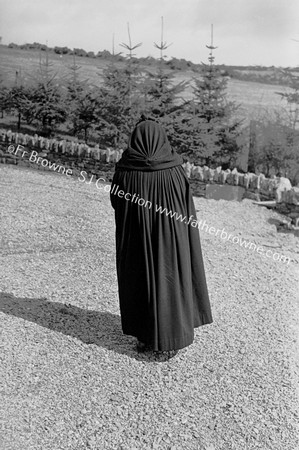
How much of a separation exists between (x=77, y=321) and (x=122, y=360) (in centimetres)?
87

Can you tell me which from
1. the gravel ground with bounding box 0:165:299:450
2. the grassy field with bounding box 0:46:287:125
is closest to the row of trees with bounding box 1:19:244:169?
the grassy field with bounding box 0:46:287:125

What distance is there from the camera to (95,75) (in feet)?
52.2

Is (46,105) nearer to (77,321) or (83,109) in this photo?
Result: (83,109)

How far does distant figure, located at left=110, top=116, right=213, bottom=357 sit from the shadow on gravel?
381 mm

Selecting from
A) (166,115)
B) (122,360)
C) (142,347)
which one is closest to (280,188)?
(166,115)

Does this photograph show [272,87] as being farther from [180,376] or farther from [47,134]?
[180,376]

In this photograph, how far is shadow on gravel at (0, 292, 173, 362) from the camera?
5.26m

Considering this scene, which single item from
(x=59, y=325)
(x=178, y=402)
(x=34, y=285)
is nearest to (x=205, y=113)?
(x=34, y=285)

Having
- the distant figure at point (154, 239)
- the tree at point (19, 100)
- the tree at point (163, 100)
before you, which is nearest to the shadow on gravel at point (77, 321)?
the distant figure at point (154, 239)

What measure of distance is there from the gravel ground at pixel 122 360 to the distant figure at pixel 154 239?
0.37 m

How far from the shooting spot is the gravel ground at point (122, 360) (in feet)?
13.3

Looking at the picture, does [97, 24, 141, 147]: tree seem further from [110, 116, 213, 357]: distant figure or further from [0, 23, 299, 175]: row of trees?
[110, 116, 213, 357]: distant figure

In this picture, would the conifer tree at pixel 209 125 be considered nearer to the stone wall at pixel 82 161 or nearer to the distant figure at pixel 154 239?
the stone wall at pixel 82 161

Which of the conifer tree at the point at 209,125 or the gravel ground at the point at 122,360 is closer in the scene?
the gravel ground at the point at 122,360
